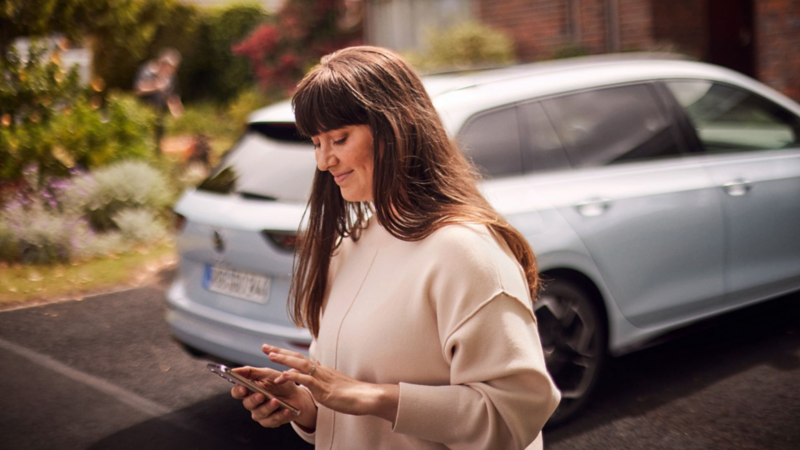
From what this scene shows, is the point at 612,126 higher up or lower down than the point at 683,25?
lower down

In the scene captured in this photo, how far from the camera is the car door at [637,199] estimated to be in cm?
404

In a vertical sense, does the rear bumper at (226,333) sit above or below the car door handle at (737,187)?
below

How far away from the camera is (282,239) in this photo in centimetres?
378

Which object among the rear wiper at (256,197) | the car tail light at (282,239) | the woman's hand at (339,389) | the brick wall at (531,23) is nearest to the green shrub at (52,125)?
the rear wiper at (256,197)

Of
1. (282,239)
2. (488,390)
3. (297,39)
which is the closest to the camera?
(488,390)

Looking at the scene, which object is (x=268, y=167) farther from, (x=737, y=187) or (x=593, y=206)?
(x=737, y=187)

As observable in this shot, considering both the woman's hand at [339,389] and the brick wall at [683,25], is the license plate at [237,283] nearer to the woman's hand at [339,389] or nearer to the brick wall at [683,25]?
the woman's hand at [339,389]

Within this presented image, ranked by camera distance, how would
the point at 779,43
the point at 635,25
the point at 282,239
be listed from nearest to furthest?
the point at 282,239 < the point at 779,43 < the point at 635,25

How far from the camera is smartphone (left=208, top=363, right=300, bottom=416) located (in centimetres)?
172

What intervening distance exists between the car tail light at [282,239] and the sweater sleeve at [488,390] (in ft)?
6.86

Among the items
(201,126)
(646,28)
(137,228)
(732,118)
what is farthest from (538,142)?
(201,126)

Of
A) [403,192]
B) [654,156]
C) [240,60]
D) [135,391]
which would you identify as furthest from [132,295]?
[240,60]

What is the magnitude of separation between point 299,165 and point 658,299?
1.98 meters

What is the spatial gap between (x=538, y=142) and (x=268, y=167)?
1386 mm
